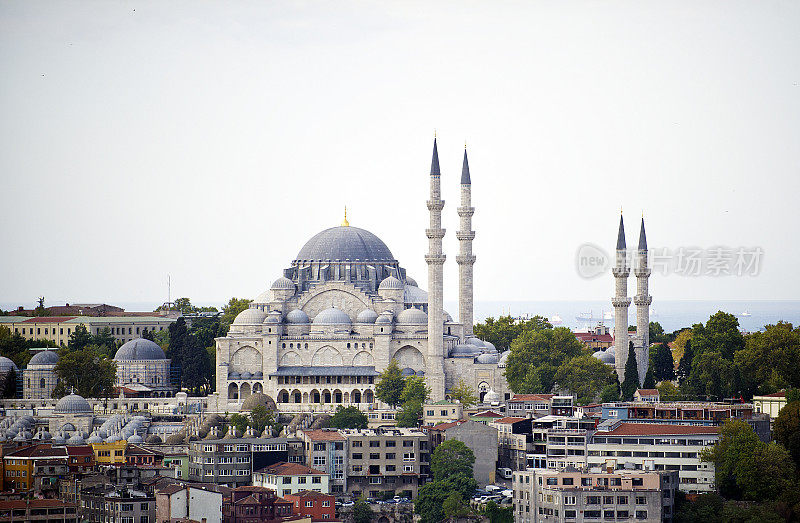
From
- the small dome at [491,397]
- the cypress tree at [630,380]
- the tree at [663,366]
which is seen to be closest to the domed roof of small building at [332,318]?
the small dome at [491,397]

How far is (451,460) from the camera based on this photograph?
62094mm

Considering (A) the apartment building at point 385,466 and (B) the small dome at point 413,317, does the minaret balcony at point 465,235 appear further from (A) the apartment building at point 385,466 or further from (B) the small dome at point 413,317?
(A) the apartment building at point 385,466

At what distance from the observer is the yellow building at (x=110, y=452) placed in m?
67.5

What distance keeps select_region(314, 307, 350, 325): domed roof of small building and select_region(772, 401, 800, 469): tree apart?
962 inches

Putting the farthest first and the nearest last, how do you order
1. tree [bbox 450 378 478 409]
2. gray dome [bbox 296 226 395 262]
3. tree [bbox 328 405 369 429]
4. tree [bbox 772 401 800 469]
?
gray dome [bbox 296 226 395 262] → tree [bbox 450 378 478 409] → tree [bbox 328 405 369 429] → tree [bbox 772 401 800 469]

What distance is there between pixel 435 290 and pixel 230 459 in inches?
718

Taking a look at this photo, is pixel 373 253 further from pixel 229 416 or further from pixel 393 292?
pixel 229 416

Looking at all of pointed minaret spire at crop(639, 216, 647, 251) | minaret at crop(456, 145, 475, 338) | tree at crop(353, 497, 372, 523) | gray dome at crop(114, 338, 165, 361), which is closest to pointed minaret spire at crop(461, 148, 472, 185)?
minaret at crop(456, 145, 475, 338)

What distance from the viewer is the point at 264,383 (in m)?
79.2

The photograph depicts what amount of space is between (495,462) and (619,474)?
797cm

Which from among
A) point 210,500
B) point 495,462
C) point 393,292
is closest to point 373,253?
point 393,292

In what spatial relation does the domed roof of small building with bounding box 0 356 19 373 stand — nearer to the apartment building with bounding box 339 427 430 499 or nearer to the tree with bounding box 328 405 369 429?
the tree with bounding box 328 405 369 429

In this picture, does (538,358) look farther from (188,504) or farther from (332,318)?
(188,504)

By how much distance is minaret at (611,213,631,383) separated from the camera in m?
77.6
